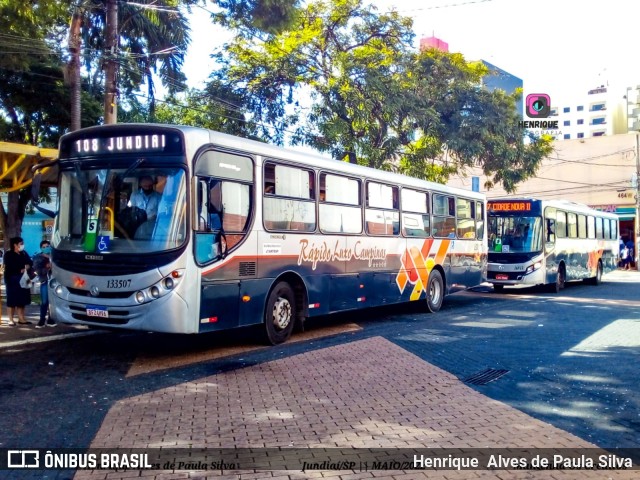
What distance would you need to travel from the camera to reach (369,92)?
66.7 feet

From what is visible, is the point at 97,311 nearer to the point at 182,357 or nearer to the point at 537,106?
the point at 182,357

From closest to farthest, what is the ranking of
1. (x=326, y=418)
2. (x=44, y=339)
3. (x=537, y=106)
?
(x=326, y=418), (x=44, y=339), (x=537, y=106)

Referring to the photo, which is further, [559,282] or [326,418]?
[559,282]

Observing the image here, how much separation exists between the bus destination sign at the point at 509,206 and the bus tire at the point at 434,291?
20.4 ft

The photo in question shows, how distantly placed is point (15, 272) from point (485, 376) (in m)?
8.73

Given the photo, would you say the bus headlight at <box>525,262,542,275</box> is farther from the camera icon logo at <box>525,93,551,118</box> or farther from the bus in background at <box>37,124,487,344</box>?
the bus in background at <box>37,124,487,344</box>

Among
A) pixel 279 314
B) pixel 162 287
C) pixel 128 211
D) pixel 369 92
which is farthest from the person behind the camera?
pixel 369 92

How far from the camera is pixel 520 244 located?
21.1 meters

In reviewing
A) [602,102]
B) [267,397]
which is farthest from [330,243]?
[602,102]

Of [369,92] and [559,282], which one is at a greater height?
[369,92]

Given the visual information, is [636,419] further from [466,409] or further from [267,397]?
[267,397]

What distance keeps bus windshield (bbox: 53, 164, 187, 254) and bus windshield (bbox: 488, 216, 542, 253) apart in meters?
14.8

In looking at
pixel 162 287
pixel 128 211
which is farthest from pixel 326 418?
pixel 128 211

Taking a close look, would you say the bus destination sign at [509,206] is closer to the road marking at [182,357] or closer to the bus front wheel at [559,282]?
the bus front wheel at [559,282]
